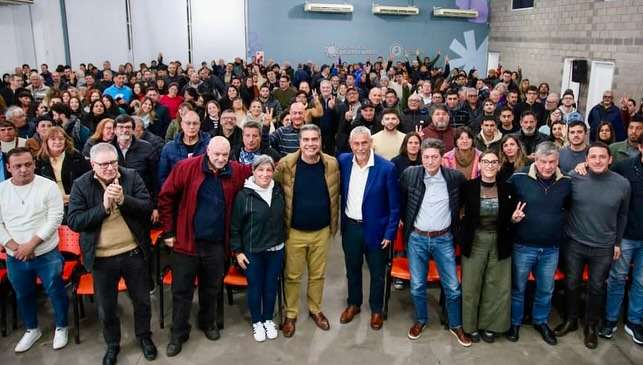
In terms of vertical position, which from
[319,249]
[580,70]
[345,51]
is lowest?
[319,249]

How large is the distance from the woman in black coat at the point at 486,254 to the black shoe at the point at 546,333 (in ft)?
0.97

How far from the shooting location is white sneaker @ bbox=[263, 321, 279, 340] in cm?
366

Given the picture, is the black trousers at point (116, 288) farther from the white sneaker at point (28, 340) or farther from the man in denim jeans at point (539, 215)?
the man in denim jeans at point (539, 215)

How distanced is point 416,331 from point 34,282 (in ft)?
8.69

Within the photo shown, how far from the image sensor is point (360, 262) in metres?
3.75

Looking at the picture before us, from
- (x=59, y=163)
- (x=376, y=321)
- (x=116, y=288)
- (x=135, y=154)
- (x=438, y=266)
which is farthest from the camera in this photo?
(x=135, y=154)

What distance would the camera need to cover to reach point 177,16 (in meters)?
13.2

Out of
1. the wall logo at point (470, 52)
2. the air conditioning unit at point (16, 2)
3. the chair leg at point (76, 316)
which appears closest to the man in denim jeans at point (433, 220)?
the chair leg at point (76, 316)

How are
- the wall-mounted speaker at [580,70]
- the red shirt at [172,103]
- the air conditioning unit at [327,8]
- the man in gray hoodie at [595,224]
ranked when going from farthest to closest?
1. the air conditioning unit at [327,8]
2. the wall-mounted speaker at [580,70]
3. the red shirt at [172,103]
4. the man in gray hoodie at [595,224]

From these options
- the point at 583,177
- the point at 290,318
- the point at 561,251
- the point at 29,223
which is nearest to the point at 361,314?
the point at 290,318

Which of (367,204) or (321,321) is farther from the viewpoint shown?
(321,321)

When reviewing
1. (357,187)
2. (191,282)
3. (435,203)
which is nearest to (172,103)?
(191,282)

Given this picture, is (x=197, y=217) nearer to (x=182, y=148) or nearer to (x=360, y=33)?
(x=182, y=148)

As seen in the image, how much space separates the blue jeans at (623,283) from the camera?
142 inches
